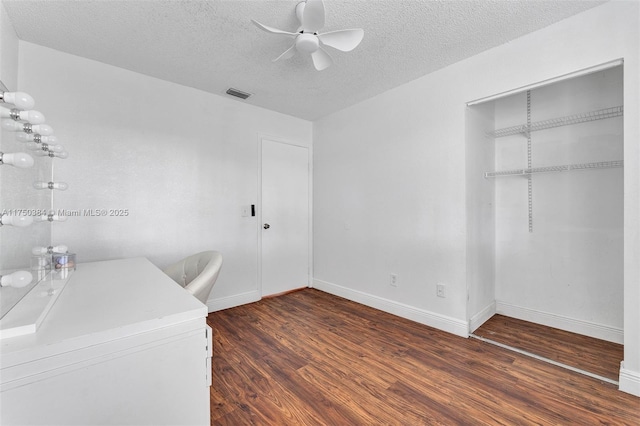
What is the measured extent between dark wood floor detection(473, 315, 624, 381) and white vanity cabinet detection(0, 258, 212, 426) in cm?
257

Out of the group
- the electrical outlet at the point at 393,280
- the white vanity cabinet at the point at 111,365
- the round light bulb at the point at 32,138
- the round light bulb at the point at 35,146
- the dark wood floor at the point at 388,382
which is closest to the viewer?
the white vanity cabinet at the point at 111,365

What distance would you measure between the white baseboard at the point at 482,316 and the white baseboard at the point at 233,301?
96.6 inches

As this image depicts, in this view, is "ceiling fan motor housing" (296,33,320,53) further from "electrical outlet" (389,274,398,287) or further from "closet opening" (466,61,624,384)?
"electrical outlet" (389,274,398,287)

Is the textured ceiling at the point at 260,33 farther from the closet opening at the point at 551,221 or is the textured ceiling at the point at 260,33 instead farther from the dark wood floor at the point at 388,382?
the dark wood floor at the point at 388,382

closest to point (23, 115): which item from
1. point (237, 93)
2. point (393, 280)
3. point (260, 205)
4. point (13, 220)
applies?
point (13, 220)

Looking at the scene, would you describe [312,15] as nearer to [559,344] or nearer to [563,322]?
[559,344]

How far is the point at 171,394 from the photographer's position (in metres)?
0.89

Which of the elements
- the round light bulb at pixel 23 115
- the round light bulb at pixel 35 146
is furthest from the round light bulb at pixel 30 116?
the round light bulb at pixel 35 146

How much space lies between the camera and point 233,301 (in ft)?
10.7

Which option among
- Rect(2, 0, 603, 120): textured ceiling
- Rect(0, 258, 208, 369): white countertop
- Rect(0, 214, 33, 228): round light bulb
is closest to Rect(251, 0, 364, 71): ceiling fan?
Rect(2, 0, 603, 120): textured ceiling

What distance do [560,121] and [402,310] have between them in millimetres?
2372

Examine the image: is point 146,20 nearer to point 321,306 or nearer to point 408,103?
point 408,103

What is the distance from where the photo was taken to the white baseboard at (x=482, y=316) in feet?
8.38

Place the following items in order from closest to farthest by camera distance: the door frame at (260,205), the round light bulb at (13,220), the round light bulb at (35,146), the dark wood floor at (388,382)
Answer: the round light bulb at (13,220) → the round light bulb at (35,146) → the dark wood floor at (388,382) → the door frame at (260,205)
